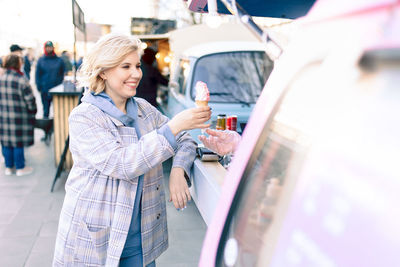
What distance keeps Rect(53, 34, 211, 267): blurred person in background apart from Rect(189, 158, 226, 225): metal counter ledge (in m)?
0.08

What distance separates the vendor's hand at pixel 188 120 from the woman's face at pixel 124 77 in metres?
0.40

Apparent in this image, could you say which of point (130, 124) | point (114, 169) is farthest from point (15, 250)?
point (114, 169)

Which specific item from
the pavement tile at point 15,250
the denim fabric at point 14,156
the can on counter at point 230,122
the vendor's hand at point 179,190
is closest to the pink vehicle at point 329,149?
the vendor's hand at point 179,190

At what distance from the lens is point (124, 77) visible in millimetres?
2092

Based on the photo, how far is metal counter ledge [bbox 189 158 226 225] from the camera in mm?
1833

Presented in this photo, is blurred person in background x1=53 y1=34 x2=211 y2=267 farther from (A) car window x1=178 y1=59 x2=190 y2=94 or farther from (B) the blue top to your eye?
(A) car window x1=178 y1=59 x2=190 y2=94

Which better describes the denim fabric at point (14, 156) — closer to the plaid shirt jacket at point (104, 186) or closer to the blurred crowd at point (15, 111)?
the blurred crowd at point (15, 111)

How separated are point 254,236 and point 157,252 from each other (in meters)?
1.37

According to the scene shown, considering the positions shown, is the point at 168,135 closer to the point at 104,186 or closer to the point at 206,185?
the point at 206,185

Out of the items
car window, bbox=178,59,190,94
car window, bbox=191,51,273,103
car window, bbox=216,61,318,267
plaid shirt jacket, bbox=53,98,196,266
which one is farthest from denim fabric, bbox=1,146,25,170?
car window, bbox=216,61,318,267

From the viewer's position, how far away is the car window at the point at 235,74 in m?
5.79

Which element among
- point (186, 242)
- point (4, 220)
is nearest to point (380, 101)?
point (186, 242)

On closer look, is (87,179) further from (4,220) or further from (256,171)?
(4,220)

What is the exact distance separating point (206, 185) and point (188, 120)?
1.16 feet
